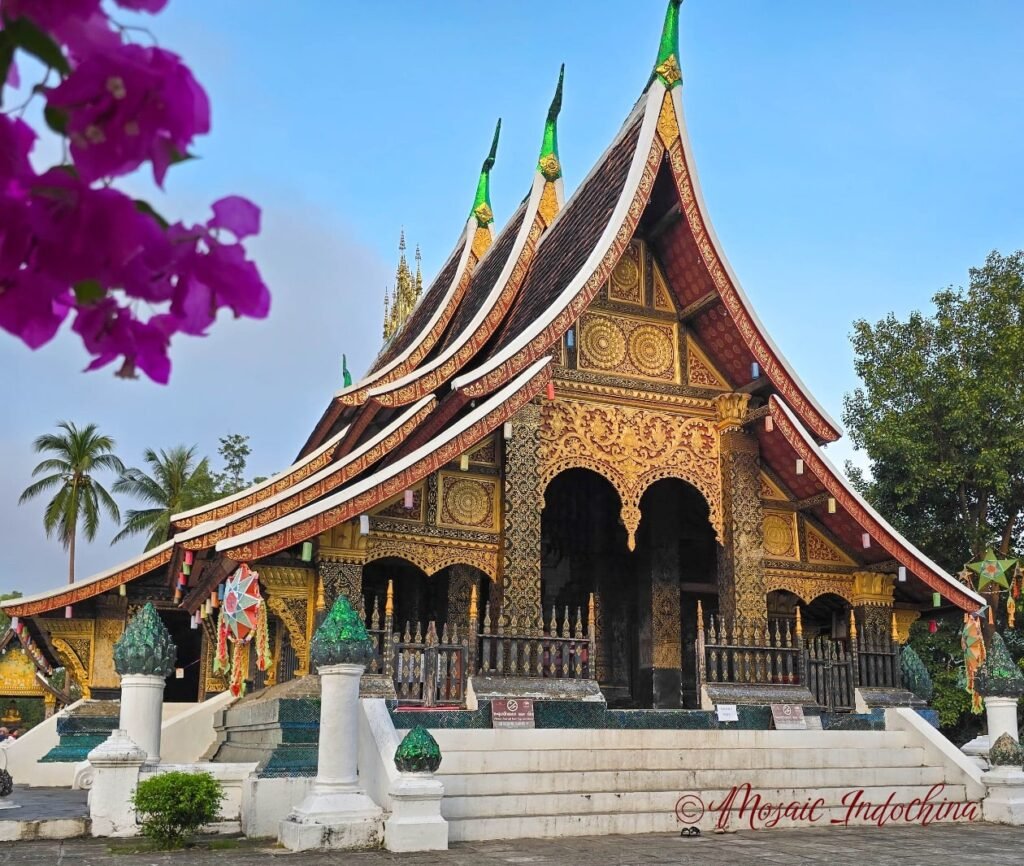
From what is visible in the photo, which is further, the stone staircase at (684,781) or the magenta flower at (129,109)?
the stone staircase at (684,781)

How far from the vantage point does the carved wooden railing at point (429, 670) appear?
8.91 meters

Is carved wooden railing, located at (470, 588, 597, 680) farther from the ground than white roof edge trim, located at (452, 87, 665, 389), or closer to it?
closer to it

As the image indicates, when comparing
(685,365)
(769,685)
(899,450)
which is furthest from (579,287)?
(899,450)

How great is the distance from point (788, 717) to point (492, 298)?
595cm

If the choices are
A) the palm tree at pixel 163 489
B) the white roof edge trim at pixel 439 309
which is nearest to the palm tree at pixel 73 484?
the palm tree at pixel 163 489

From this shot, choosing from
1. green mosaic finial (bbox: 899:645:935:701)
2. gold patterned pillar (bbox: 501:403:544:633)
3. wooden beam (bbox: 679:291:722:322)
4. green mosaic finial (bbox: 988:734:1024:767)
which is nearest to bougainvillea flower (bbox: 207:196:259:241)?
gold patterned pillar (bbox: 501:403:544:633)

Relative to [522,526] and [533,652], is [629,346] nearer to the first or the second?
[522,526]

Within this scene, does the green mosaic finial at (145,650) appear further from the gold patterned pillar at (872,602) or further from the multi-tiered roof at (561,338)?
the gold patterned pillar at (872,602)

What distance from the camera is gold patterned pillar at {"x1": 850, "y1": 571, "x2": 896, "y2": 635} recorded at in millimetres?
11469

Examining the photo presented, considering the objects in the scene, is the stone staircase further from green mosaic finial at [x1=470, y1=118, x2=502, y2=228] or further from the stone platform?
green mosaic finial at [x1=470, y1=118, x2=502, y2=228]

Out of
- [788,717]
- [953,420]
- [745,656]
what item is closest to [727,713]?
[788,717]

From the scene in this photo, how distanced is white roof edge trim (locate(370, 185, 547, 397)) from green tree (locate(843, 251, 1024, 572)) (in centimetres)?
951

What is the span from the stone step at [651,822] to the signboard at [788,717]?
1.02 meters

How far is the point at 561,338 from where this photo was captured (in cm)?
1076
